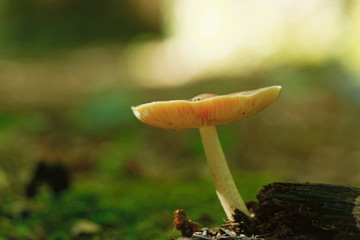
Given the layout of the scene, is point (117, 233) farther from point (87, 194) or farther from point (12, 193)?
point (12, 193)

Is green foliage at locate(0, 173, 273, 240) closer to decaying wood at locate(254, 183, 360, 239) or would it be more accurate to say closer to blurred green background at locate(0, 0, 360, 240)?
blurred green background at locate(0, 0, 360, 240)

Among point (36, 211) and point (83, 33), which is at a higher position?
point (83, 33)

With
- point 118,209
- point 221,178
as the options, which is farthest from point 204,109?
point 118,209

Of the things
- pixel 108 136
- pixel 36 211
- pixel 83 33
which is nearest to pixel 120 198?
pixel 36 211

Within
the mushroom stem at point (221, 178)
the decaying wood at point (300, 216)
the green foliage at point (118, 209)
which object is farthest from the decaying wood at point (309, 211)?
the green foliage at point (118, 209)

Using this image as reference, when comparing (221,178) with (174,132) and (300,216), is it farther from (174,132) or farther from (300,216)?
(174,132)

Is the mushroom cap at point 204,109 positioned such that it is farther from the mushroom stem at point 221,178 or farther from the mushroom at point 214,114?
the mushroom stem at point 221,178

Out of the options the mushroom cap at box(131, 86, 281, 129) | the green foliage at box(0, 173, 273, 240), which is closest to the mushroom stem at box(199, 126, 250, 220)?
the mushroom cap at box(131, 86, 281, 129)
